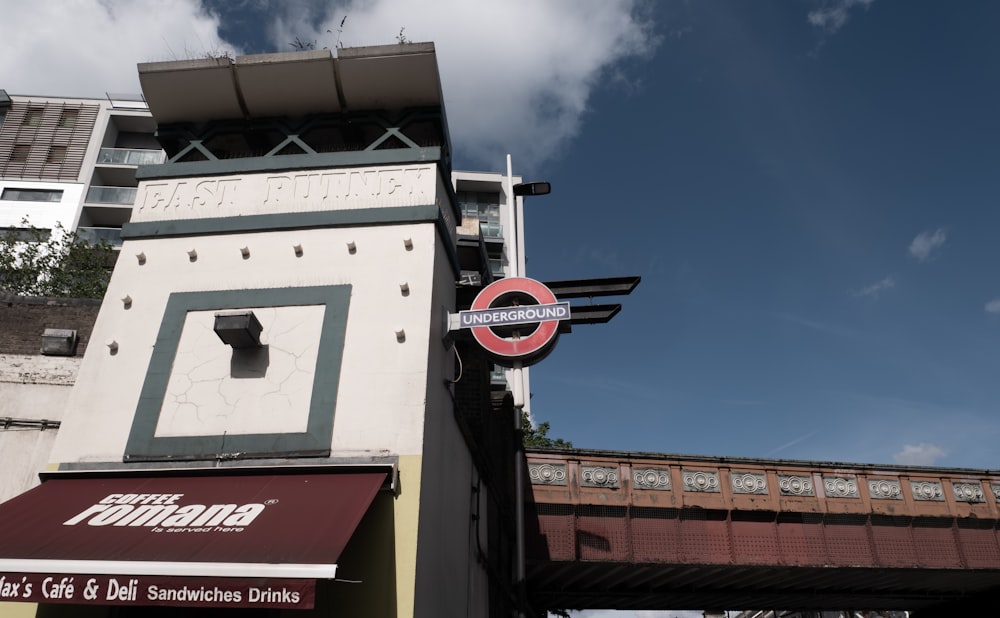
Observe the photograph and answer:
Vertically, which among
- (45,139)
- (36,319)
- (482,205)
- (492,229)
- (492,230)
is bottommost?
(36,319)

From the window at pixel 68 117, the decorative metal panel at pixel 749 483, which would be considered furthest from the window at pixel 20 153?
the decorative metal panel at pixel 749 483

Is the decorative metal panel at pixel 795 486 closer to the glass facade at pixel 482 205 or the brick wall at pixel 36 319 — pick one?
the brick wall at pixel 36 319

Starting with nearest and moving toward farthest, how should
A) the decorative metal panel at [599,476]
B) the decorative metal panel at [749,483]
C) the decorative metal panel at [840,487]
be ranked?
the decorative metal panel at [599,476], the decorative metal panel at [749,483], the decorative metal panel at [840,487]

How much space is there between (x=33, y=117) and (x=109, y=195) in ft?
34.8

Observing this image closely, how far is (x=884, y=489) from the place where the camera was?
65.4 ft

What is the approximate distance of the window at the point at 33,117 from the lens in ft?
177

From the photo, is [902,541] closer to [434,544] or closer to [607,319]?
[607,319]

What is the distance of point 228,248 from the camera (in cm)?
1192

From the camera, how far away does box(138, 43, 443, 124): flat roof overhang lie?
41.4ft

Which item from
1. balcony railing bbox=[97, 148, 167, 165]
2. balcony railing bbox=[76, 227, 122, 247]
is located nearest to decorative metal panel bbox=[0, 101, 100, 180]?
balcony railing bbox=[97, 148, 167, 165]

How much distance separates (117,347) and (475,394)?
700 cm

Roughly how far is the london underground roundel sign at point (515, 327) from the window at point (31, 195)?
170ft

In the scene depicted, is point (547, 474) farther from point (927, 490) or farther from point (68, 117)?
point (68, 117)

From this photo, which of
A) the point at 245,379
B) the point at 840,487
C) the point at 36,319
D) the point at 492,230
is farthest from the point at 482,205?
the point at 245,379
